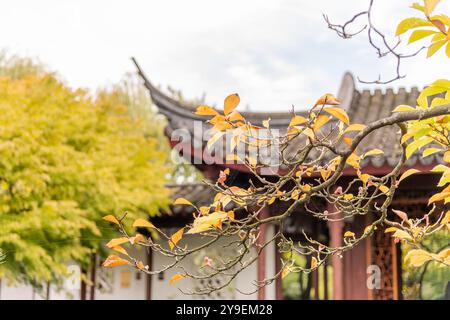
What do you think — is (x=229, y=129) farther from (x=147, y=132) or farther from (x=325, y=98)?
(x=147, y=132)

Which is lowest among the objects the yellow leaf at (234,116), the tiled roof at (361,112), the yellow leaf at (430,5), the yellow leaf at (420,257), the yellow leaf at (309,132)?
the yellow leaf at (420,257)

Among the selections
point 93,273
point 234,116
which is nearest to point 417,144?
point 234,116

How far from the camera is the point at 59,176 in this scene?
8.08m

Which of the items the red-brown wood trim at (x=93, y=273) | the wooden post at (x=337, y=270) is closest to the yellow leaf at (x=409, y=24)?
the wooden post at (x=337, y=270)

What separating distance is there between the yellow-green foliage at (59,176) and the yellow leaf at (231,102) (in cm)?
608

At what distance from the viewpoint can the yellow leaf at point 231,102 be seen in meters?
1.52

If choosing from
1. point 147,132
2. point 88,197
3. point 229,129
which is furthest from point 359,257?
point 147,132

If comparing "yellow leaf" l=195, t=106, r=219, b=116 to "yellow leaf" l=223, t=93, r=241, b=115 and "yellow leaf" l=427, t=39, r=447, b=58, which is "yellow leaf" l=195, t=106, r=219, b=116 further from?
"yellow leaf" l=427, t=39, r=447, b=58

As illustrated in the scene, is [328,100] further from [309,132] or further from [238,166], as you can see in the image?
Answer: [238,166]

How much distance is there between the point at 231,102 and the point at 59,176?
6.82 m

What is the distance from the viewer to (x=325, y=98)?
1.44 metres

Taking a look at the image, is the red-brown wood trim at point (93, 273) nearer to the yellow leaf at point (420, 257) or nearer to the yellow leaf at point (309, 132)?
the yellow leaf at point (420, 257)

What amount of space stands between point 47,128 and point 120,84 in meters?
10.9
